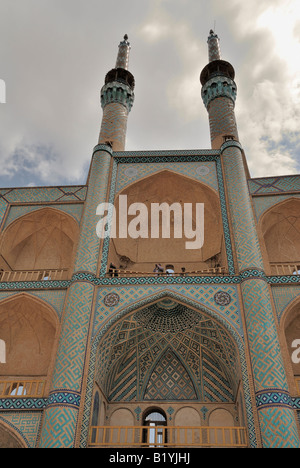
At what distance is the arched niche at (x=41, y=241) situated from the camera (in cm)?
1064

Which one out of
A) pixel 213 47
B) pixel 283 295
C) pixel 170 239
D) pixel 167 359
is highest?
pixel 213 47

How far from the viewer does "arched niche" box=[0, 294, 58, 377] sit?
898 cm

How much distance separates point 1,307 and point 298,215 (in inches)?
309

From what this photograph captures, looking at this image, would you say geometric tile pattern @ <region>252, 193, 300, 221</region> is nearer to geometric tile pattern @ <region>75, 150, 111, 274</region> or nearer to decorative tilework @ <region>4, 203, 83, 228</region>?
geometric tile pattern @ <region>75, 150, 111, 274</region>

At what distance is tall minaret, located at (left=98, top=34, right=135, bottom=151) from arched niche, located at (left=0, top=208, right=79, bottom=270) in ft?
10.8

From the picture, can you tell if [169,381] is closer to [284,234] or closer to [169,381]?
[169,381]

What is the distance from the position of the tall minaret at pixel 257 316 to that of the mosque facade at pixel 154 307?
1.0 inches

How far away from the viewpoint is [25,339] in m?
9.38

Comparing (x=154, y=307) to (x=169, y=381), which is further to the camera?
(x=169, y=381)

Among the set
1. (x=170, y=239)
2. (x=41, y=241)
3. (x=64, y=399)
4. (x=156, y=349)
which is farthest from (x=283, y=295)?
(x=41, y=241)

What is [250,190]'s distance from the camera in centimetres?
1013

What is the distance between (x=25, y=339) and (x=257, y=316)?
5.55 m
